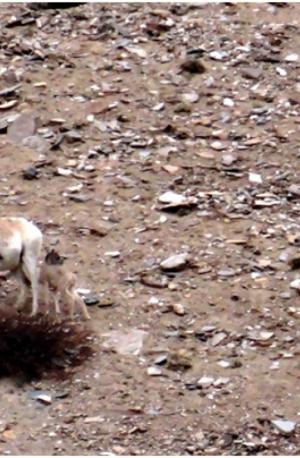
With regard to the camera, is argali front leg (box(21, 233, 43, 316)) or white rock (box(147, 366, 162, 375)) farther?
argali front leg (box(21, 233, 43, 316))

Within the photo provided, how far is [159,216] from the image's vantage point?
436 inches

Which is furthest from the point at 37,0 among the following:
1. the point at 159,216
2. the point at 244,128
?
the point at 159,216

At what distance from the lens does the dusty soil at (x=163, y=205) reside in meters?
9.15

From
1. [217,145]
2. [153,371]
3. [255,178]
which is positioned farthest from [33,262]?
[217,145]

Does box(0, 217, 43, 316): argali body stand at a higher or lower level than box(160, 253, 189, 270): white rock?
higher

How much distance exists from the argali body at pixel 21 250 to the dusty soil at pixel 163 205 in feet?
1.47

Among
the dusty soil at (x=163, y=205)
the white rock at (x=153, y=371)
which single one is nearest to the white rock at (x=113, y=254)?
the dusty soil at (x=163, y=205)

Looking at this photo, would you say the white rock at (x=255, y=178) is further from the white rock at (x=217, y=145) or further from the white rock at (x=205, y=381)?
the white rock at (x=205, y=381)

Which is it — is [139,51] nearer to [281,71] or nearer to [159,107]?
[159,107]

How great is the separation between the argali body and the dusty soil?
1.47ft

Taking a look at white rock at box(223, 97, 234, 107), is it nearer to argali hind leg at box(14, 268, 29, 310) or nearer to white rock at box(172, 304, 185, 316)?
white rock at box(172, 304, 185, 316)

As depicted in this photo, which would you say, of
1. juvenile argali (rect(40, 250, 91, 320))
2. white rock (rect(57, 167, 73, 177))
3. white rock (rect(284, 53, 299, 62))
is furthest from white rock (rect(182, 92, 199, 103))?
juvenile argali (rect(40, 250, 91, 320))

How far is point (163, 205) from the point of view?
11.2 m

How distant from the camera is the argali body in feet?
32.6
